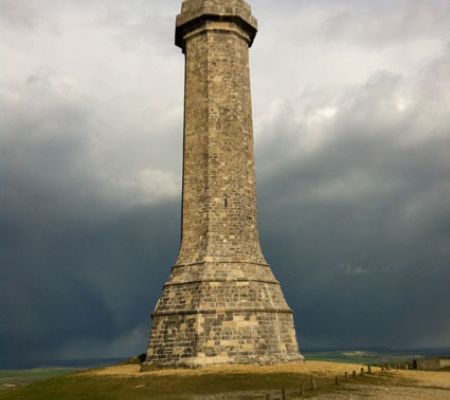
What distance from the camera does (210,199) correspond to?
23047mm

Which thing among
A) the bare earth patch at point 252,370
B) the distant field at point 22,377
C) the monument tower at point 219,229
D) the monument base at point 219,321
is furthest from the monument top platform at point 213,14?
the distant field at point 22,377

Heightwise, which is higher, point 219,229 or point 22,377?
point 219,229

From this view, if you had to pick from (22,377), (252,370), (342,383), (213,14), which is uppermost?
(213,14)

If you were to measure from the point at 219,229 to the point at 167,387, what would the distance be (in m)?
8.13

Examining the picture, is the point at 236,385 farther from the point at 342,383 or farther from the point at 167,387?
the point at 342,383

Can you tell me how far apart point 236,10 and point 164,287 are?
15171 millimetres

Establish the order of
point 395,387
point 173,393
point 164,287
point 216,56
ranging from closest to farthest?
point 173,393 < point 395,387 < point 164,287 < point 216,56

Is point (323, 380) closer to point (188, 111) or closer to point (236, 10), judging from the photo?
point (188, 111)

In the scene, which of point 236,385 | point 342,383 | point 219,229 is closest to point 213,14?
point 219,229

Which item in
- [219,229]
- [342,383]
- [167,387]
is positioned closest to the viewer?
[167,387]

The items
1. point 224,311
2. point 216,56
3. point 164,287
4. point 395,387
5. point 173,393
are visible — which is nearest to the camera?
point 173,393

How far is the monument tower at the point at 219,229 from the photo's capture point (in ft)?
67.1

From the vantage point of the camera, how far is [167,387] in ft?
54.7

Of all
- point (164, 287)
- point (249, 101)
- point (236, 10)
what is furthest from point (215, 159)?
point (236, 10)
